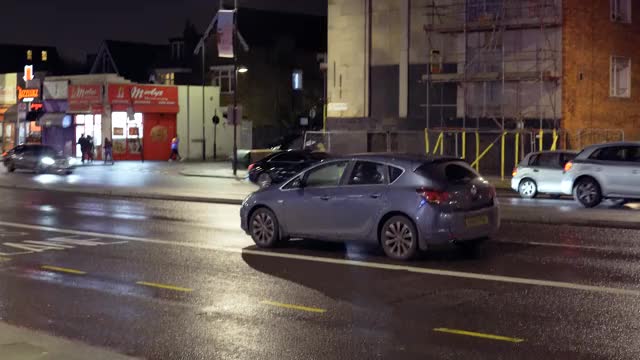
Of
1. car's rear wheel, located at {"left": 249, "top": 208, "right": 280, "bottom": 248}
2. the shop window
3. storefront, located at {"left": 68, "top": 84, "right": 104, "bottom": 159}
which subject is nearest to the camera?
car's rear wheel, located at {"left": 249, "top": 208, "right": 280, "bottom": 248}

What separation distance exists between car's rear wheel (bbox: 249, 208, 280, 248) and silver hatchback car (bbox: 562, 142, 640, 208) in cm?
981

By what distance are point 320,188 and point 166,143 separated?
4221 centimetres

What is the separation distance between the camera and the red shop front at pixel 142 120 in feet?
171

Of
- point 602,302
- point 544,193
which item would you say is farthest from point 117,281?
point 544,193

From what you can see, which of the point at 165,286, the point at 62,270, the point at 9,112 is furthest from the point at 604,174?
the point at 9,112

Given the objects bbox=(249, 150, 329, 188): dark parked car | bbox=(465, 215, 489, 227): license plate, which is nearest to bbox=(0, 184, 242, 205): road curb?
bbox=(249, 150, 329, 188): dark parked car

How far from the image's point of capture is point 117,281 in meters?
11.1

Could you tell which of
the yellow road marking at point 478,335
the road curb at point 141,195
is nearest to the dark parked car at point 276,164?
the road curb at point 141,195

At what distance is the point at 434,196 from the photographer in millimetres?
11836

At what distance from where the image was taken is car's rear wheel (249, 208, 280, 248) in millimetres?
13570

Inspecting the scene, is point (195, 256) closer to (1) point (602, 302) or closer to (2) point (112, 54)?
(1) point (602, 302)

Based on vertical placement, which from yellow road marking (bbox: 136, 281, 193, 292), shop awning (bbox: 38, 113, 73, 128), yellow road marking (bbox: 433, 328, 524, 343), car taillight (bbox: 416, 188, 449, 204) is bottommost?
yellow road marking (bbox: 433, 328, 524, 343)

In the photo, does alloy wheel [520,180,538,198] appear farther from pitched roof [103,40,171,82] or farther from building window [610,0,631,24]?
pitched roof [103,40,171,82]

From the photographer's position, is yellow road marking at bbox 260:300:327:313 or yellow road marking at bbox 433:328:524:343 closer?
yellow road marking at bbox 433:328:524:343
